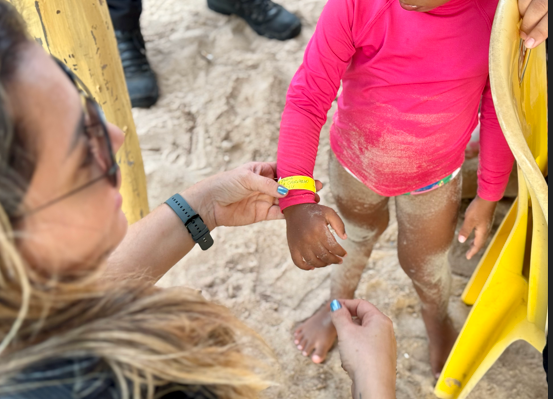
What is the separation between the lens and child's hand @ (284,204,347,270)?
108cm

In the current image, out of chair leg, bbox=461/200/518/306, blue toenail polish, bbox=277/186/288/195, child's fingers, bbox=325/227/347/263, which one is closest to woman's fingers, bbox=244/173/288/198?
blue toenail polish, bbox=277/186/288/195

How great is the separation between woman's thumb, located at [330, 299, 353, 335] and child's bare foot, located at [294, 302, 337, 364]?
0.50 m

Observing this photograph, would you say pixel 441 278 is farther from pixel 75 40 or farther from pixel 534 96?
pixel 75 40

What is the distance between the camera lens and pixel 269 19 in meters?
2.62

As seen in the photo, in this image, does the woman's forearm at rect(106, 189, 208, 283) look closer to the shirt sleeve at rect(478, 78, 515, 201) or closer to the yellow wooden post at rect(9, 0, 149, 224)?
the yellow wooden post at rect(9, 0, 149, 224)

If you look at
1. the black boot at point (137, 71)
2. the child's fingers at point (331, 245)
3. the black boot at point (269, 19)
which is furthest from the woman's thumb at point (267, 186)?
the black boot at point (269, 19)

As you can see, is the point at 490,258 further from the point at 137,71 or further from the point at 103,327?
the point at 137,71

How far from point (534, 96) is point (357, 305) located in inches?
25.9

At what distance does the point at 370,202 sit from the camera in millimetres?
1363

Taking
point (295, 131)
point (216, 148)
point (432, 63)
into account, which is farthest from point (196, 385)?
point (216, 148)

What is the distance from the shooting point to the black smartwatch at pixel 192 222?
1.22 meters

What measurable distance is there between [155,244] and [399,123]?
69cm

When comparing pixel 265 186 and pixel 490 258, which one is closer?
pixel 265 186

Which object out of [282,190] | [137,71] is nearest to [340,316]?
[282,190]
